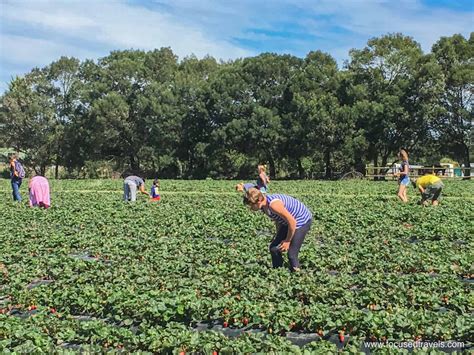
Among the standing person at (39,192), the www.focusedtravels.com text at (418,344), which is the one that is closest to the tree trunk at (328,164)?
the standing person at (39,192)

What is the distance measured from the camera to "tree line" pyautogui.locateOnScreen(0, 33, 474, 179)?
1725 inches

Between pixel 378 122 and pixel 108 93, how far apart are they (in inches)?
1075

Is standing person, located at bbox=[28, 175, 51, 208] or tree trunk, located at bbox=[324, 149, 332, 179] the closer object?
standing person, located at bbox=[28, 175, 51, 208]

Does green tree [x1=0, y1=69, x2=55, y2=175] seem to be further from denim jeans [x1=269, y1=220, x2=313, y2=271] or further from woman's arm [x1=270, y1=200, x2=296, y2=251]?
woman's arm [x1=270, y1=200, x2=296, y2=251]

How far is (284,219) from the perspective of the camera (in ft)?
23.2

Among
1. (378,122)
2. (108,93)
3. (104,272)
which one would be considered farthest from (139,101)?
(104,272)

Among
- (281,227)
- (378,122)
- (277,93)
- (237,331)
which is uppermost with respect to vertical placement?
(277,93)

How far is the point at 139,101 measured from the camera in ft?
171

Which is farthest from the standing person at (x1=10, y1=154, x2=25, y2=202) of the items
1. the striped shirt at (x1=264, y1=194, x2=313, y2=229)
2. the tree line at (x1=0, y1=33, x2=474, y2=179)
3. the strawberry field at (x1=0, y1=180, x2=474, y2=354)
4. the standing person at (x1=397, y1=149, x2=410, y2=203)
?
the tree line at (x1=0, y1=33, x2=474, y2=179)

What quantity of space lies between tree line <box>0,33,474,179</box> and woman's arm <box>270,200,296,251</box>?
37.0 m

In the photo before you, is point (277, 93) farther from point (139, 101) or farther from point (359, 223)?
point (359, 223)

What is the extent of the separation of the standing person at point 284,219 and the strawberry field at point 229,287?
1.06 ft

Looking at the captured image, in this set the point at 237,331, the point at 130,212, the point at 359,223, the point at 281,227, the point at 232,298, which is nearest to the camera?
the point at 237,331

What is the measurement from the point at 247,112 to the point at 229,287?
42031 mm
